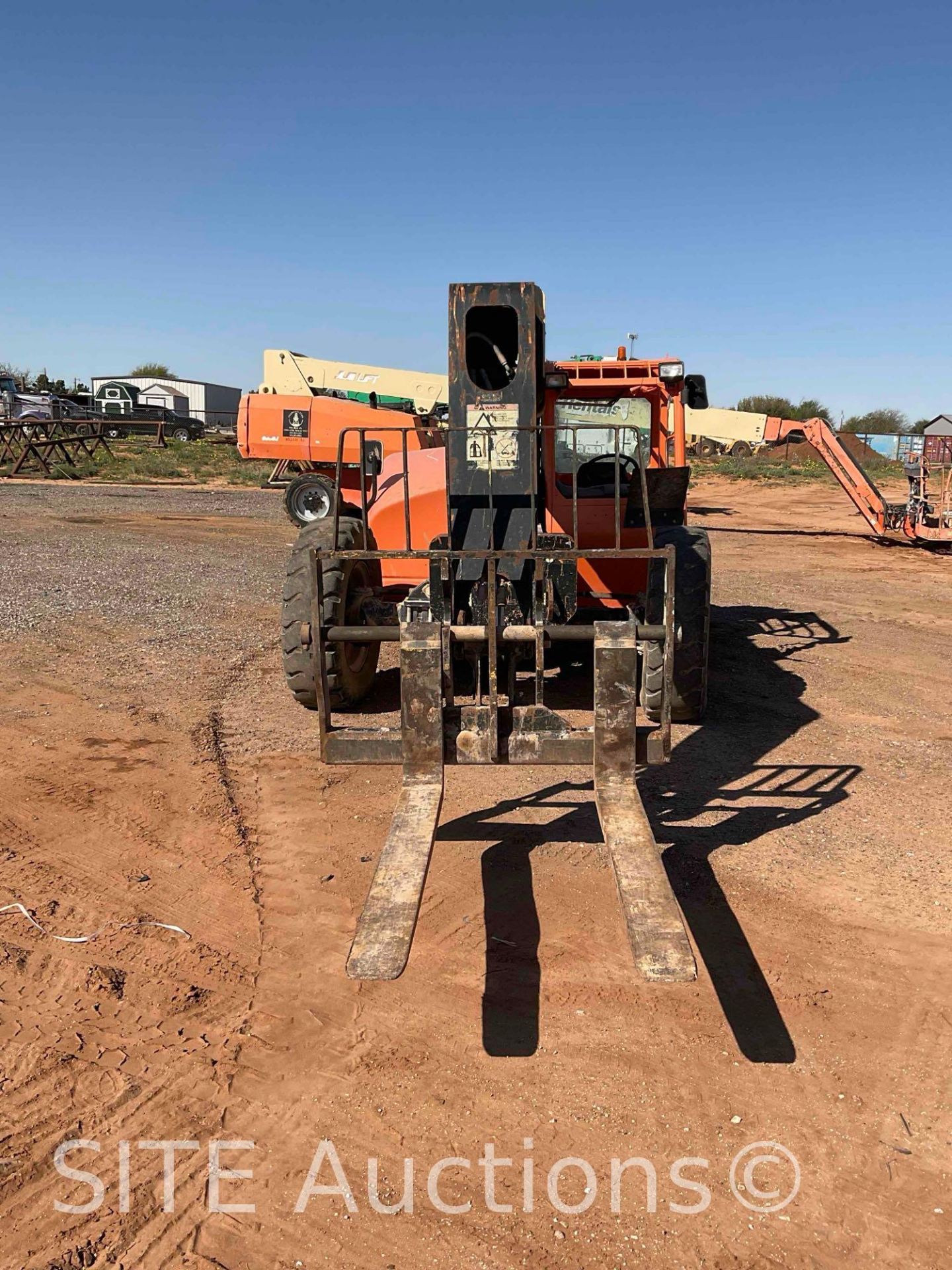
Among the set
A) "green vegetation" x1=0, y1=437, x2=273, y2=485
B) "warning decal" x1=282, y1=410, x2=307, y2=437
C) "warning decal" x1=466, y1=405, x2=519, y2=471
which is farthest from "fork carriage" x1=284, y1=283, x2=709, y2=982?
"green vegetation" x1=0, y1=437, x2=273, y2=485

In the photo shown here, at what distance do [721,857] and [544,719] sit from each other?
1.19 m

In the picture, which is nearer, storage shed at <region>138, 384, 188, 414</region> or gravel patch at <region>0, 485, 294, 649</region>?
gravel patch at <region>0, 485, 294, 649</region>

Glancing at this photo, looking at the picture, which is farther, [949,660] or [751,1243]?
[949,660]

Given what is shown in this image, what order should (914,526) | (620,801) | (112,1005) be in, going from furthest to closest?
(914,526) < (620,801) < (112,1005)

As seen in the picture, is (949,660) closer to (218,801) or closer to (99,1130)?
(218,801)

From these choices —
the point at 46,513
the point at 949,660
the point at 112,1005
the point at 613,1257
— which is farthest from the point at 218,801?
the point at 46,513

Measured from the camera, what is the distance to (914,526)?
18125 millimetres

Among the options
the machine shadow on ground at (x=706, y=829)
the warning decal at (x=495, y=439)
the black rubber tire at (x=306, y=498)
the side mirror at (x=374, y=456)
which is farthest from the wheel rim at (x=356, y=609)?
the black rubber tire at (x=306, y=498)

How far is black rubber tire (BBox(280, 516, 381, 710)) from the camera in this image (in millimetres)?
5926

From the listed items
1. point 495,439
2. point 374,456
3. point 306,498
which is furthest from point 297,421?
point 495,439

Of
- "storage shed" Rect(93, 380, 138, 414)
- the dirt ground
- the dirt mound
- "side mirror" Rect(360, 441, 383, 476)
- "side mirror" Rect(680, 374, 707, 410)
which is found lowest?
the dirt ground

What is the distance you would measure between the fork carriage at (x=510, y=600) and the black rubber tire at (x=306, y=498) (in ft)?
31.1

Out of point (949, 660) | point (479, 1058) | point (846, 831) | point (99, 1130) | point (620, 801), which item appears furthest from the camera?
point (949, 660)

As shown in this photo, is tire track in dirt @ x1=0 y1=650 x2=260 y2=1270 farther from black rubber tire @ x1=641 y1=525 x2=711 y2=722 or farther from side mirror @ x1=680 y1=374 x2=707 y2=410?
side mirror @ x1=680 y1=374 x2=707 y2=410
